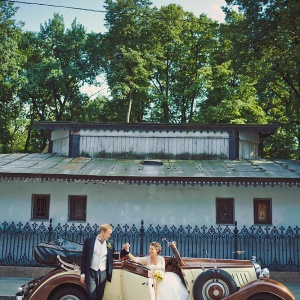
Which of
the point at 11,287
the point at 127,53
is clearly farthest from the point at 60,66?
the point at 11,287

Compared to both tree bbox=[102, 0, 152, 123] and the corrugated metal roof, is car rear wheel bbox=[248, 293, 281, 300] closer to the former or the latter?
the corrugated metal roof

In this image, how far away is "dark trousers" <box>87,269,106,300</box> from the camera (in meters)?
6.46

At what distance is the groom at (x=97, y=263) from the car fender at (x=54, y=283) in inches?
20.2

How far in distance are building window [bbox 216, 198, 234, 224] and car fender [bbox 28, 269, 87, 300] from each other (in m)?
7.88

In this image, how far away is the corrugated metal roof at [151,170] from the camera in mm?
12531

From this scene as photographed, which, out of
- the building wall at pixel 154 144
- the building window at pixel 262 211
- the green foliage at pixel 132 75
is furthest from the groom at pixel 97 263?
the green foliage at pixel 132 75

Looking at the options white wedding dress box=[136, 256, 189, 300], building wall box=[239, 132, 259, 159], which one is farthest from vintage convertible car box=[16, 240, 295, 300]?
building wall box=[239, 132, 259, 159]

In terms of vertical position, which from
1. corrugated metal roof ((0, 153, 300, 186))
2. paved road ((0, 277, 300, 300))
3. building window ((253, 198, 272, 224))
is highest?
corrugated metal roof ((0, 153, 300, 186))

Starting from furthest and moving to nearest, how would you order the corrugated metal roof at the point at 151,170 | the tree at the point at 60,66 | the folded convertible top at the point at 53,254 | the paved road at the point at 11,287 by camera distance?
the tree at the point at 60,66, the corrugated metal roof at the point at 151,170, the paved road at the point at 11,287, the folded convertible top at the point at 53,254

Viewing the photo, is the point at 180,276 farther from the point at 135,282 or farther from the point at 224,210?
the point at 224,210

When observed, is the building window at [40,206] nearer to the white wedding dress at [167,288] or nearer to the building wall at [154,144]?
the building wall at [154,144]

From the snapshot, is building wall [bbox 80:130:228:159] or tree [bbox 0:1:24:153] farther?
tree [bbox 0:1:24:153]

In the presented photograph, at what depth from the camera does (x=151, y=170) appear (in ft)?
44.5

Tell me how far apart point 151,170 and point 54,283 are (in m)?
7.16
